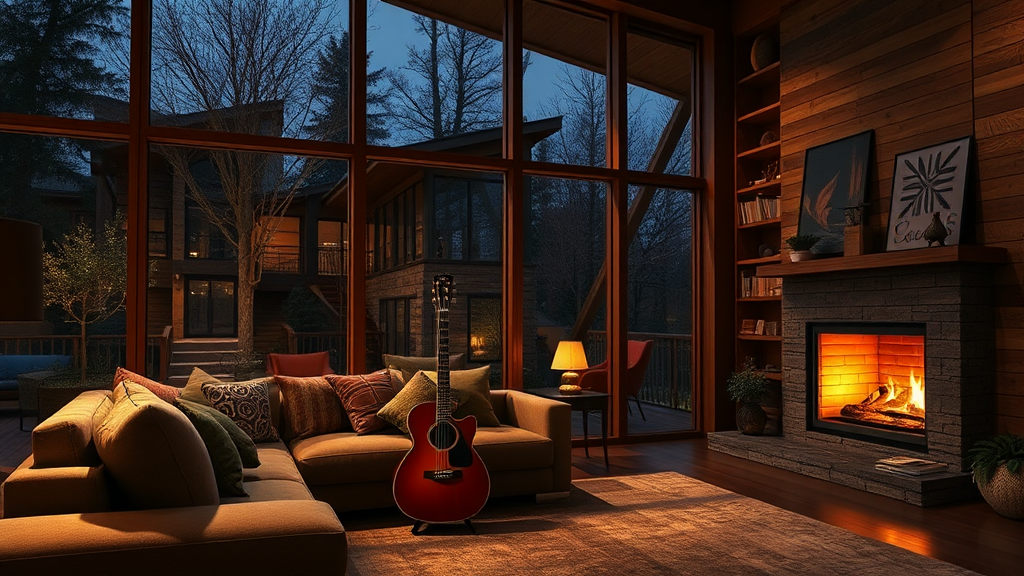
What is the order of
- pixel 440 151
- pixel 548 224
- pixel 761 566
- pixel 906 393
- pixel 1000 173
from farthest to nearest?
1. pixel 548 224
2. pixel 440 151
3. pixel 906 393
4. pixel 1000 173
5. pixel 761 566

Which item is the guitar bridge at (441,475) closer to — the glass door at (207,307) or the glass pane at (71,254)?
the glass door at (207,307)

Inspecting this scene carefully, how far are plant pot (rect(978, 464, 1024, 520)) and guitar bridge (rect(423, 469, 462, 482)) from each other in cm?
304

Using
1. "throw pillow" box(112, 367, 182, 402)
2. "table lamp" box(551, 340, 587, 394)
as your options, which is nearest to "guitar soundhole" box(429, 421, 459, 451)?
"throw pillow" box(112, 367, 182, 402)

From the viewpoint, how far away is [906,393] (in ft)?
17.6

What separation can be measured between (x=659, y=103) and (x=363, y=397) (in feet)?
13.4

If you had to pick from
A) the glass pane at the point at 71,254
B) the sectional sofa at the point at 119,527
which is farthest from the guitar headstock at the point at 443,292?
the glass pane at the point at 71,254

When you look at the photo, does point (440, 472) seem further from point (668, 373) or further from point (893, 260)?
point (668, 373)

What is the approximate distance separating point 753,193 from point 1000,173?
8.07ft

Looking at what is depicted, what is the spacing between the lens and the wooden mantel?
4.43 metres

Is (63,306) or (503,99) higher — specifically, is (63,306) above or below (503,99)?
below

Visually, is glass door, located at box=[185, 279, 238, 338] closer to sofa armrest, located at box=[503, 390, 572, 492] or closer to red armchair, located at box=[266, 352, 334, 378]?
red armchair, located at box=[266, 352, 334, 378]

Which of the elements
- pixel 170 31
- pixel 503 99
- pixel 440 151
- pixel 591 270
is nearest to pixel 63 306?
pixel 170 31

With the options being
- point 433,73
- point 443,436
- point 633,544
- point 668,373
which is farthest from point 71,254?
point 668,373

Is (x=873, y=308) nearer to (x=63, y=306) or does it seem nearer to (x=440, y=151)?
(x=440, y=151)
